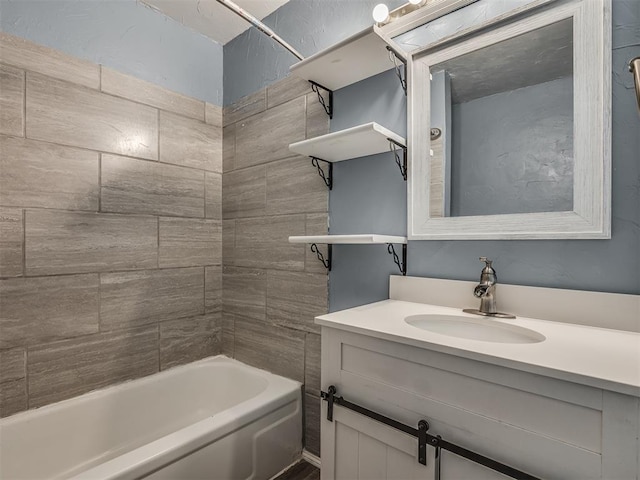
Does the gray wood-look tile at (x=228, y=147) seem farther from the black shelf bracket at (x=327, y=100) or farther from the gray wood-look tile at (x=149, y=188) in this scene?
the black shelf bracket at (x=327, y=100)

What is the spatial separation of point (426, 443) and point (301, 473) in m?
1.07

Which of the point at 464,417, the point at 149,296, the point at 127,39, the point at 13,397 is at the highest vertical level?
the point at 127,39

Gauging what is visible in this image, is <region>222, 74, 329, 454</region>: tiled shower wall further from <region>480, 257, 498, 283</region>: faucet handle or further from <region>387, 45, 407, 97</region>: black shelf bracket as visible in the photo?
<region>480, 257, 498, 283</region>: faucet handle

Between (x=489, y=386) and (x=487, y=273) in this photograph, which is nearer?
(x=489, y=386)

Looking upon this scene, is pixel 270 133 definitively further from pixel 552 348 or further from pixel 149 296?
pixel 552 348

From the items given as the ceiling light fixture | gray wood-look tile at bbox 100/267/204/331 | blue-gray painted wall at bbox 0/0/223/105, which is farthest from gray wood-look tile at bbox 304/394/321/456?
blue-gray painted wall at bbox 0/0/223/105

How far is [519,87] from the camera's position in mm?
1188

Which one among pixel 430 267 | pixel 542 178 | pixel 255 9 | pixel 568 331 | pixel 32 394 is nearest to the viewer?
pixel 568 331

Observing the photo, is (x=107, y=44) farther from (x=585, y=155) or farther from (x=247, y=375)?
(x=585, y=155)

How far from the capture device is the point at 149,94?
76.7 inches

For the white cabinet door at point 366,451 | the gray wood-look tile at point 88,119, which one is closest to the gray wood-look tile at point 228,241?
the gray wood-look tile at point 88,119

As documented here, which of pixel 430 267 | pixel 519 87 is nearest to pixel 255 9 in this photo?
pixel 519 87

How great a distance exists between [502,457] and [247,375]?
1526mm

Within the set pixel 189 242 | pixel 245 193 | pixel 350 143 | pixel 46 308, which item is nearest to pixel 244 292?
pixel 189 242
